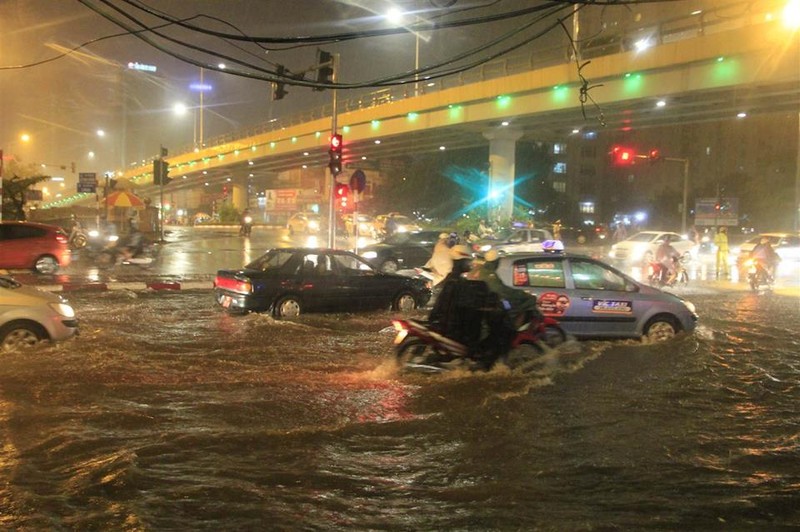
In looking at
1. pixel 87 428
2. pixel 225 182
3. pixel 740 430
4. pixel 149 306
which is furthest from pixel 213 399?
pixel 225 182

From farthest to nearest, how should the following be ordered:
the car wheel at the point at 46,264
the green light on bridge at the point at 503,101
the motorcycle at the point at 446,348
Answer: the green light on bridge at the point at 503,101, the car wheel at the point at 46,264, the motorcycle at the point at 446,348

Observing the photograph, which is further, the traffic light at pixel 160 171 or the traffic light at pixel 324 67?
the traffic light at pixel 160 171

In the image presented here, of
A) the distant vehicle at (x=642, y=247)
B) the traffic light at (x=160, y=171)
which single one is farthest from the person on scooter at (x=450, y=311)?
the traffic light at (x=160, y=171)

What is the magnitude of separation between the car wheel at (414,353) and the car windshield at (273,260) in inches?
198

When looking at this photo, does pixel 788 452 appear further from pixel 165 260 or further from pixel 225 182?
pixel 225 182

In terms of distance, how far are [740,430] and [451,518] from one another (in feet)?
11.7

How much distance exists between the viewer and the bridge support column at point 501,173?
134 ft

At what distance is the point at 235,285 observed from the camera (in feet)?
39.5

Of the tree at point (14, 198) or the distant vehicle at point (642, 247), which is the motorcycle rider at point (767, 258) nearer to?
the distant vehicle at point (642, 247)

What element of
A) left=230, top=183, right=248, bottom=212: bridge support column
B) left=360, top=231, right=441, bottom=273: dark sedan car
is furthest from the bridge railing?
left=230, top=183, right=248, bottom=212: bridge support column

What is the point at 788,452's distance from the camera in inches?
228

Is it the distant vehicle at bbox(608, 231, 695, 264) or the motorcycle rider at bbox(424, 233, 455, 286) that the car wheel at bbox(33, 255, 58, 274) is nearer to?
the motorcycle rider at bbox(424, 233, 455, 286)

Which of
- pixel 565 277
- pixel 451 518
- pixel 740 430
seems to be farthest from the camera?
pixel 565 277

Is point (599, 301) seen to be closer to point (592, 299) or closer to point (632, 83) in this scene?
point (592, 299)
